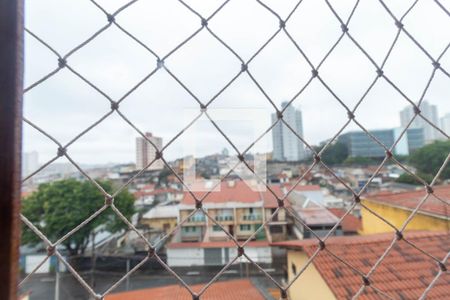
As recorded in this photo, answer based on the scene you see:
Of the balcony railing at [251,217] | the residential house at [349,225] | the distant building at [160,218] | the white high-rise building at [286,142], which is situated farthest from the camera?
the residential house at [349,225]

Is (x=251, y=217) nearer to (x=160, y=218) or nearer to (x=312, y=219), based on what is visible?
(x=312, y=219)

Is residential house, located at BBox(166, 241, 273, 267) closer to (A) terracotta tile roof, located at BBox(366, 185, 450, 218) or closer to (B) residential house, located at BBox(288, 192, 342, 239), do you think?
(B) residential house, located at BBox(288, 192, 342, 239)

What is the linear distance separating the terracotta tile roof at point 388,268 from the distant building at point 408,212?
34cm

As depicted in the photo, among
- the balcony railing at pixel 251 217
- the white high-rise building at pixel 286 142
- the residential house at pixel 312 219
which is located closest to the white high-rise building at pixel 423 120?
the white high-rise building at pixel 286 142

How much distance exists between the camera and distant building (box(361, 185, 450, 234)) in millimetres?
2810

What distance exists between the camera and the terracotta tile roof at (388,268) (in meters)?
1.37

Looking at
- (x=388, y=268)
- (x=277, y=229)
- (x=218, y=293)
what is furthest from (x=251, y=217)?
(x=277, y=229)

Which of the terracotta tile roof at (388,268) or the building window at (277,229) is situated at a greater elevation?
the terracotta tile roof at (388,268)

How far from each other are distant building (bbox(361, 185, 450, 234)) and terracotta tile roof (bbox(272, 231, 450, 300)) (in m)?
0.34

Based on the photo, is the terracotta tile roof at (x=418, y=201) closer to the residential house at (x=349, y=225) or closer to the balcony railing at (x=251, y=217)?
the residential house at (x=349, y=225)

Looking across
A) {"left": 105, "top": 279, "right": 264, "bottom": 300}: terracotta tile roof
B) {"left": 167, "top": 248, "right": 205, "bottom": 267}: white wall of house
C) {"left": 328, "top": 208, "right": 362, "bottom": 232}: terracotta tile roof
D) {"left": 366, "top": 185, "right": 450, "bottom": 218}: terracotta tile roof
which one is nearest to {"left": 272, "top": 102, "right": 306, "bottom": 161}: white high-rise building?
{"left": 366, "top": 185, "right": 450, "bottom": 218}: terracotta tile roof

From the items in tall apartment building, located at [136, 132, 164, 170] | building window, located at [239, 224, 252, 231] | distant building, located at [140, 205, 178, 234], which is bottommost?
distant building, located at [140, 205, 178, 234]

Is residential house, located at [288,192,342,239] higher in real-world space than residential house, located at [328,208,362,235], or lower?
higher

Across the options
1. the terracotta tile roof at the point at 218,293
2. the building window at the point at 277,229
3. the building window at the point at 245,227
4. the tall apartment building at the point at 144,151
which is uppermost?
the tall apartment building at the point at 144,151
